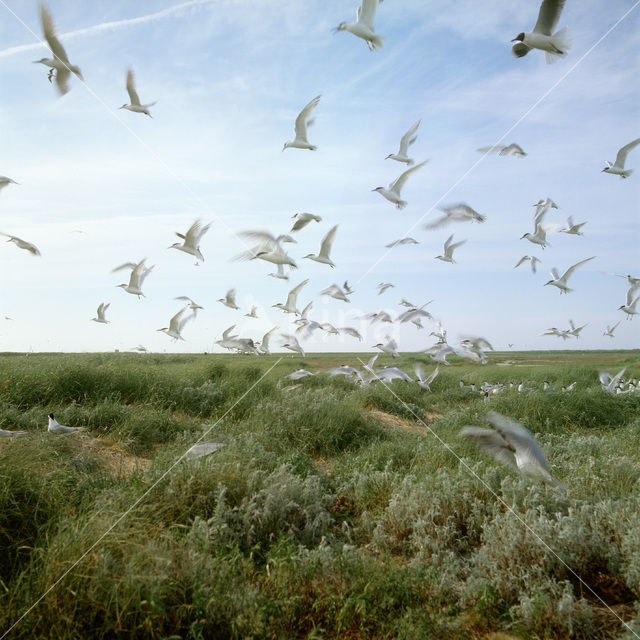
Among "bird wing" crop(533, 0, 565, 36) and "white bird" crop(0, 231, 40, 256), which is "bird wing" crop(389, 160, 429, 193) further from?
"white bird" crop(0, 231, 40, 256)

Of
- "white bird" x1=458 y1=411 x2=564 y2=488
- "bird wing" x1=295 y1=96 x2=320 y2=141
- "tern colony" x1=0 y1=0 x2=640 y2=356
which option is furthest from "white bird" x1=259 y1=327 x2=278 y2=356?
"white bird" x1=458 y1=411 x2=564 y2=488

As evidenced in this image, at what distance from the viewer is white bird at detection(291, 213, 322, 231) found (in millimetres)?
8148

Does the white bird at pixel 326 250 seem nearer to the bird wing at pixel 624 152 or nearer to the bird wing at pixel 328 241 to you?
the bird wing at pixel 328 241

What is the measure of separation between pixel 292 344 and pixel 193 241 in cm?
383

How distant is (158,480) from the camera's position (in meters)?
4.47

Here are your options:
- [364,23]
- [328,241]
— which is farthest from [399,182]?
[364,23]

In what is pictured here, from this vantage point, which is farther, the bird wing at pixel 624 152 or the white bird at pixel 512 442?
the bird wing at pixel 624 152

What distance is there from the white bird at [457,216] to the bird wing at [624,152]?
2971mm

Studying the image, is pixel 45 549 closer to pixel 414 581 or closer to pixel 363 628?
pixel 363 628

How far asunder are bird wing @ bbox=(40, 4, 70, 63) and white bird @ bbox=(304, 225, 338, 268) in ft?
15.8

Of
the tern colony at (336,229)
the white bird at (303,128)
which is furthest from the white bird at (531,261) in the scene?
the white bird at (303,128)

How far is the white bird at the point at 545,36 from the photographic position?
6.07 metres

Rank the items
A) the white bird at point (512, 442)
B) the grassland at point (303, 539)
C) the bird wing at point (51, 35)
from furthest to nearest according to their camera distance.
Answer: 1. the bird wing at point (51, 35)
2. the white bird at point (512, 442)
3. the grassland at point (303, 539)

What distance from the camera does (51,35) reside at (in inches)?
254
